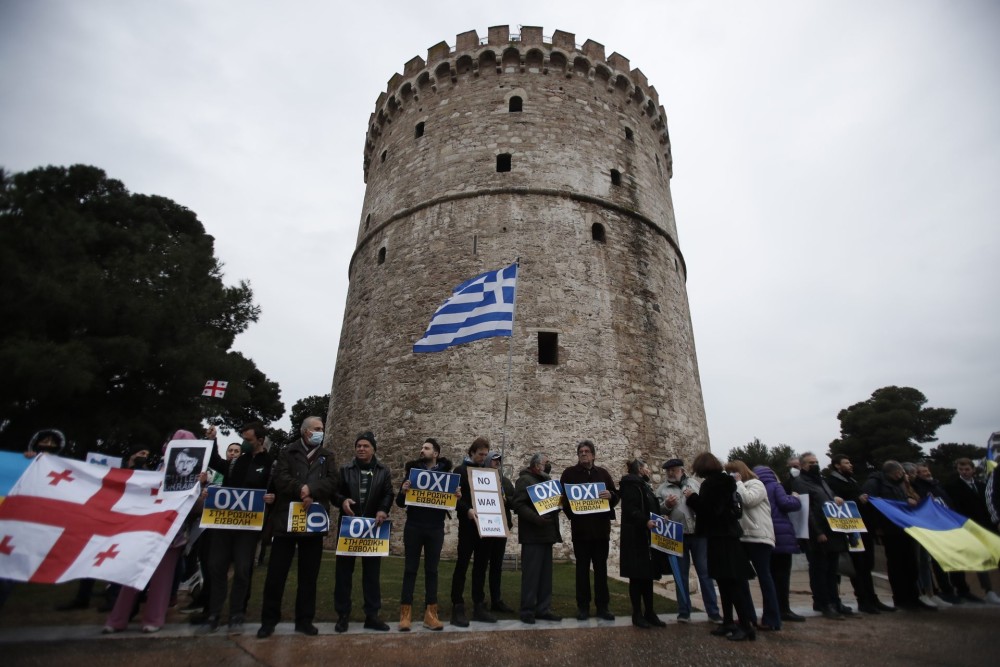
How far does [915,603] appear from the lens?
621 centimetres

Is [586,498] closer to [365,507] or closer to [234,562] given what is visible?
[365,507]

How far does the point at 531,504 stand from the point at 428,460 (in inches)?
46.5

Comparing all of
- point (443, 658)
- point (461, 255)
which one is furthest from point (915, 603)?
point (461, 255)

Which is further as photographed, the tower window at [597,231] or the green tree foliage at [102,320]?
the tower window at [597,231]

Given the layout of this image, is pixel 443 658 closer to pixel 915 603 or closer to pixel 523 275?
pixel 915 603

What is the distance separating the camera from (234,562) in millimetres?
4719

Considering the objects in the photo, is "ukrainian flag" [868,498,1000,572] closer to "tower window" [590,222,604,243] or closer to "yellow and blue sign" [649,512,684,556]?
"yellow and blue sign" [649,512,684,556]

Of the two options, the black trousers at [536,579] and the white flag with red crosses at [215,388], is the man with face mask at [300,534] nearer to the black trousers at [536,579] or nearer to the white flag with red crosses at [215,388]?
the black trousers at [536,579]

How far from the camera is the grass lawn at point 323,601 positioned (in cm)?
482

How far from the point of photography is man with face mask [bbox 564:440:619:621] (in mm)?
5215

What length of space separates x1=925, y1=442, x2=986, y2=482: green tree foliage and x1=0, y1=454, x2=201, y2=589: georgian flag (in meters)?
39.2

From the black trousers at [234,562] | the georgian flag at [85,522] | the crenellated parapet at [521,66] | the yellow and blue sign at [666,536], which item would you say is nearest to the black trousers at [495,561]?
the yellow and blue sign at [666,536]

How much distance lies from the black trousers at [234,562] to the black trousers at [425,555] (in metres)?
1.36

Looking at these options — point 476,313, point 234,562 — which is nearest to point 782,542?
point 234,562
